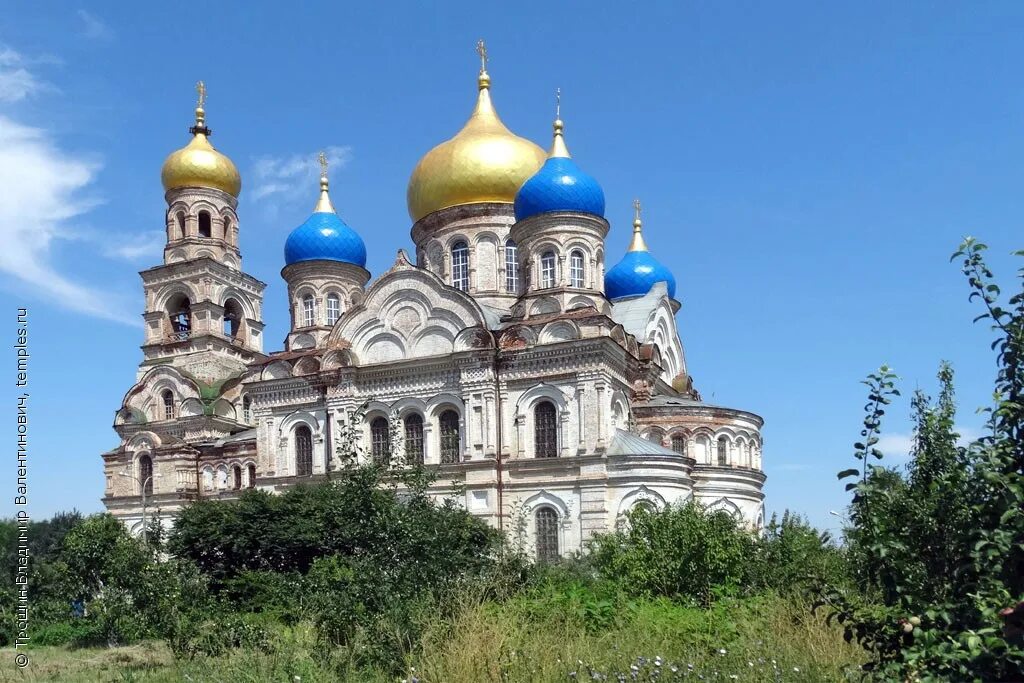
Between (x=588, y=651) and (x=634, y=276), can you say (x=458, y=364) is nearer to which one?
(x=634, y=276)

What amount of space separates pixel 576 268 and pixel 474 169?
21.8 ft

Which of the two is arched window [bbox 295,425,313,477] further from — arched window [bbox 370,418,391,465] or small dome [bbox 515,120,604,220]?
small dome [bbox 515,120,604,220]

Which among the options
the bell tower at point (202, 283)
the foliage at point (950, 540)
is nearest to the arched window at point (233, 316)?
the bell tower at point (202, 283)

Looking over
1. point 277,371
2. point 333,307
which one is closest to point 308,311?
point 333,307

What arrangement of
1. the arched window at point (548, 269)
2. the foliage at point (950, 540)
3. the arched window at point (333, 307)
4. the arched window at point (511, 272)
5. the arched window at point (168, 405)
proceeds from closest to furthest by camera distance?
the foliage at point (950, 540), the arched window at point (548, 269), the arched window at point (511, 272), the arched window at point (333, 307), the arched window at point (168, 405)

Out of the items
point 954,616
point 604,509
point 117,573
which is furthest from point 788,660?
point 604,509

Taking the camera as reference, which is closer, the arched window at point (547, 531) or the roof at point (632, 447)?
the roof at point (632, 447)

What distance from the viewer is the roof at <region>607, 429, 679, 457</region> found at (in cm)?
2478

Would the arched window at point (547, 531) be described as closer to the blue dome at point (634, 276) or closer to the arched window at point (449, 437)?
the arched window at point (449, 437)

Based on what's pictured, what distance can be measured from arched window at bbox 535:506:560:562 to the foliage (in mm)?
19685

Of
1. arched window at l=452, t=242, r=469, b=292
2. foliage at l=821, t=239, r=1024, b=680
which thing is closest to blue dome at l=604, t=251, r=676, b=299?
arched window at l=452, t=242, r=469, b=292

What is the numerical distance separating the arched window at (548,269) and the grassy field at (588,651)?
16.9 metres

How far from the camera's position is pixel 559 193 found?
92.7 feet

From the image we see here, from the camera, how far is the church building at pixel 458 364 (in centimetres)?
2556
